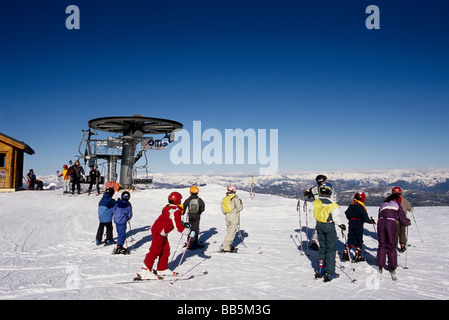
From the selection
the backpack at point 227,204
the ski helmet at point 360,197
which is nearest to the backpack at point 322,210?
the ski helmet at point 360,197

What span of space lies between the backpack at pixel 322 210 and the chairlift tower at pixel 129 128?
890 inches

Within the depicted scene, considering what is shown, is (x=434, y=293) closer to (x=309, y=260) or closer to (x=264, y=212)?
(x=309, y=260)

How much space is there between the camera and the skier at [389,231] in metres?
6.82

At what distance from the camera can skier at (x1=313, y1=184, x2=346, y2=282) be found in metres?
6.20

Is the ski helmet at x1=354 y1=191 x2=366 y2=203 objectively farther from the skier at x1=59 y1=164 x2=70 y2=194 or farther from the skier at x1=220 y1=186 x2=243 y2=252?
the skier at x1=59 y1=164 x2=70 y2=194

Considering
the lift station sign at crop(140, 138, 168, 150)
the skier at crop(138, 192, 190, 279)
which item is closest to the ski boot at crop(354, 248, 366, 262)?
the skier at crop(138, 192, 190, 279)

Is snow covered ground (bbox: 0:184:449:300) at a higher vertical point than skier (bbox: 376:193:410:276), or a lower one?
lower

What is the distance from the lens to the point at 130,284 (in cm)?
589

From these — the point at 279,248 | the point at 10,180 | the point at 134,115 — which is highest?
the point at 134,115

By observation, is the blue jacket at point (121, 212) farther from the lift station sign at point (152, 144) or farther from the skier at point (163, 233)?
the lift station sign at point (152, 144)

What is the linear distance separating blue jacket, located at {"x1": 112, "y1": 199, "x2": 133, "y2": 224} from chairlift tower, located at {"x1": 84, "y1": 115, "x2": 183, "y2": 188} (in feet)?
63.0

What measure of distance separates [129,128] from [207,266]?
2350 cm
